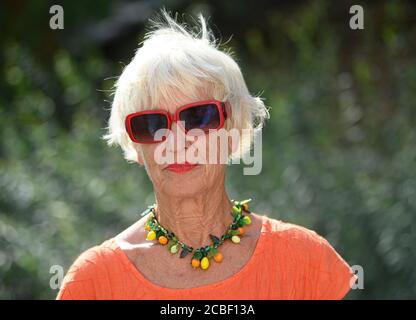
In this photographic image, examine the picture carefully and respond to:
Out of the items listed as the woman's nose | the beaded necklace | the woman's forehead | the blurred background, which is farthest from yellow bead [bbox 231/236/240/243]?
the blurred background

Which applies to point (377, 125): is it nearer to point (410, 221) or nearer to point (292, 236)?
point (410, 221)

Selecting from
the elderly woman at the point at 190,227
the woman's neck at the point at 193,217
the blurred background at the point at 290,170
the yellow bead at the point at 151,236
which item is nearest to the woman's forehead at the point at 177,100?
the elderly woman at the point at 190,227

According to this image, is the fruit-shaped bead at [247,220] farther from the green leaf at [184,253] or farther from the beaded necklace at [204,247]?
the green leaf at [184,253]

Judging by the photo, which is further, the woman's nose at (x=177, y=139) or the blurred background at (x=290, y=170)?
the blurred background at (x=290, y=170)

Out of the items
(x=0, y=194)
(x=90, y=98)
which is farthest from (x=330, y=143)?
(x=0, y=194)

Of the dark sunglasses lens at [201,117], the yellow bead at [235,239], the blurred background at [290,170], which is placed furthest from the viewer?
the blurred background at [290,170]

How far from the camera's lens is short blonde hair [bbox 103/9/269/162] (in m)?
2.39

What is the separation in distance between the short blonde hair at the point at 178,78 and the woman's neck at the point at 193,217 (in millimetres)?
216

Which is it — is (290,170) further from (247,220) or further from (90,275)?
Answer: (90,275)

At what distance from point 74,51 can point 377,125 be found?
3.49 metres

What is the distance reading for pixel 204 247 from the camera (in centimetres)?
247

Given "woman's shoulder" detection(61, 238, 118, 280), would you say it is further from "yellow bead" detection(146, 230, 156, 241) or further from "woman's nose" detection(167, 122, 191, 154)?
"woman's nose" detection(167, 122, 191, 154)

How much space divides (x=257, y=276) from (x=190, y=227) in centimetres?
26

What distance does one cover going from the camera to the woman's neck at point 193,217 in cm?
247
